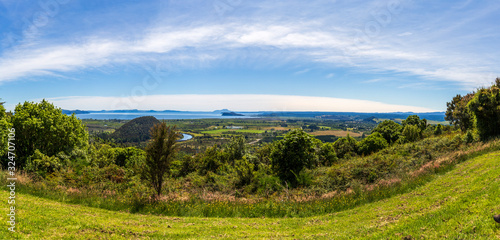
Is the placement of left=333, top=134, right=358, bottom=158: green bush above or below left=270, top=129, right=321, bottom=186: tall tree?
below

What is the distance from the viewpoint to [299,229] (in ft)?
27.3

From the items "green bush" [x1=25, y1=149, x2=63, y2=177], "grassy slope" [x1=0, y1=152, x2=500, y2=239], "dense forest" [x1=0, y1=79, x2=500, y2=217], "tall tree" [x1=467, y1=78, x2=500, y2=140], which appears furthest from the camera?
"tall tree" [x1=467, y1=78, x2=500, y2=140]

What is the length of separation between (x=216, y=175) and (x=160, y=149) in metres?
7.89

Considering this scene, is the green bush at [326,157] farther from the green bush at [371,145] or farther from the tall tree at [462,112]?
the tall tree at [462,112]

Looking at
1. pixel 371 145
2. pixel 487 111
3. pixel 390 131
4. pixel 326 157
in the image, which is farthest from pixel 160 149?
pixel 390 131

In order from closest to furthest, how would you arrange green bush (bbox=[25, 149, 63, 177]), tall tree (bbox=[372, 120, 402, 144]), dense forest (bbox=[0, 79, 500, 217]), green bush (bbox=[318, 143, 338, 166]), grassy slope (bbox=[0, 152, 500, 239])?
grassy slope (bbox=[0, 152, 500, 239]) < dense forest (bbox=[0, 79, 500, 217]) < green bush (bbox=[25, 149, 63, 177]) < green bush (bbox=[318, 143, 338, 166]) < tall tree (bbox=[372, 120, 402, 144])

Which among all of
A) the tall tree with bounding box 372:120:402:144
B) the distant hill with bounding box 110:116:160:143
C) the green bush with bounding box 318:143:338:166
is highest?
the tall tree with bounding box 372:120:402:144

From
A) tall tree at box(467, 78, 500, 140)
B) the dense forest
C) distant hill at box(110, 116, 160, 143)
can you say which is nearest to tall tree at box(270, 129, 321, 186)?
the dense forest

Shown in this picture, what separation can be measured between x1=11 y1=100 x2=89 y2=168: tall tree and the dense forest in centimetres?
6

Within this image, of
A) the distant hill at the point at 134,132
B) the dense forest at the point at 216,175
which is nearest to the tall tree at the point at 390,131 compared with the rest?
the dense forest at the point at 216,175

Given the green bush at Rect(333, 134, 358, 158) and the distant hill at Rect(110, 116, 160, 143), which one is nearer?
the green bush at Rect(333, 134, 358, 158)

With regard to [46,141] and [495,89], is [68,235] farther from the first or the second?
[495,89]

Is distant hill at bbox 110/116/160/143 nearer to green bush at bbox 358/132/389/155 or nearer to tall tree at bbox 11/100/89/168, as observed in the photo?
tall tree at bbox 11/100/89/168

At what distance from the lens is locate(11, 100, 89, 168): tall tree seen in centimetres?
1794
